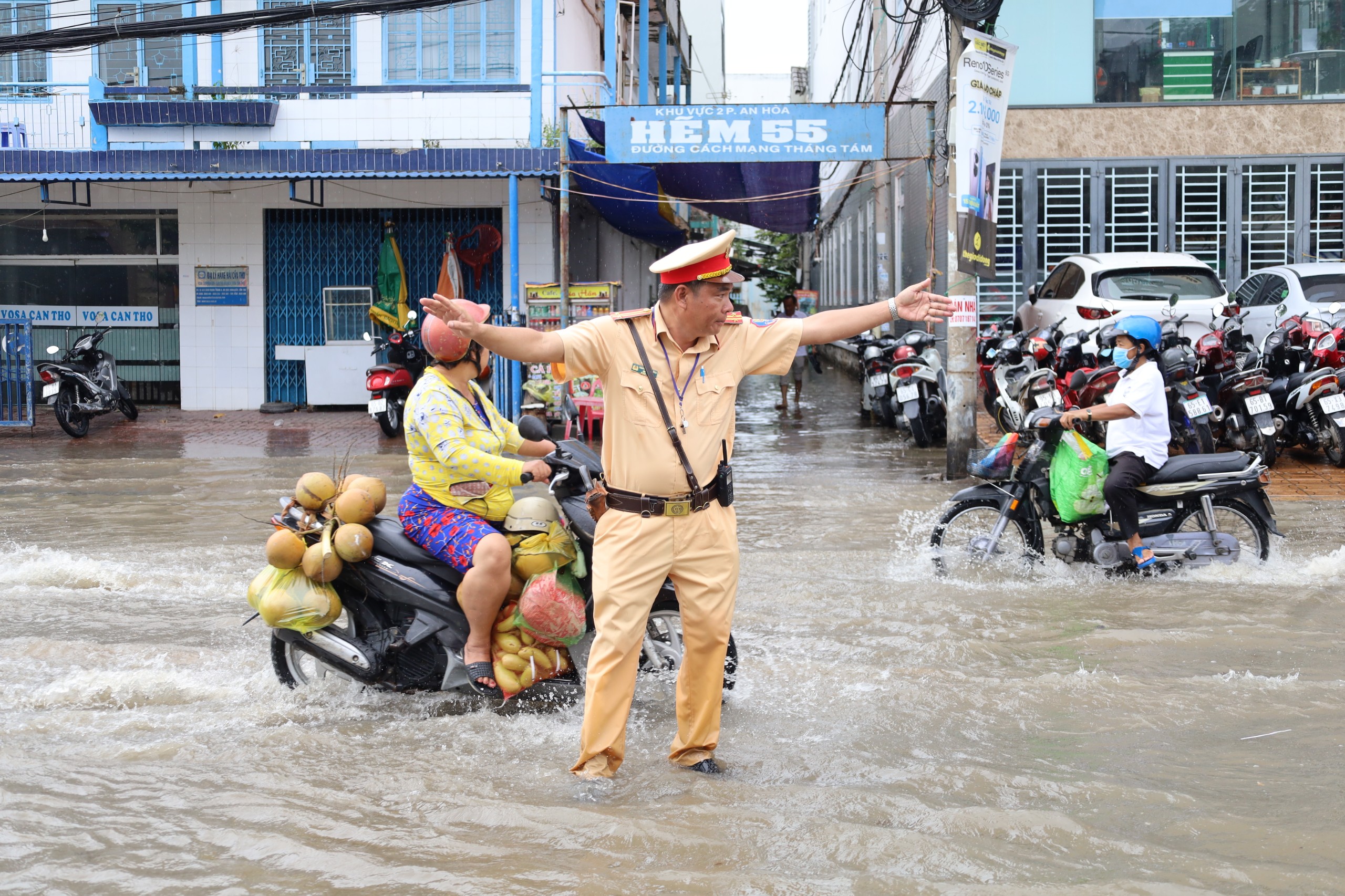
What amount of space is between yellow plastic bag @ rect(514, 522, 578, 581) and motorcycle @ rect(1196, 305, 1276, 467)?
7.05 metres

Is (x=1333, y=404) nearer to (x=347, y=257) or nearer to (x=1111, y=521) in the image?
(x=1111, y=521)

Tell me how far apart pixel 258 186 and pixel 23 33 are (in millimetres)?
3658

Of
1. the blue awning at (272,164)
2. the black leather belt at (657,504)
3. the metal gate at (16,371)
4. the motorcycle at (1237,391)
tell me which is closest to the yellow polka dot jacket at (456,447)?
the black leather belt at (657,504)

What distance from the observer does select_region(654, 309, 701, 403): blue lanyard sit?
13.0ft

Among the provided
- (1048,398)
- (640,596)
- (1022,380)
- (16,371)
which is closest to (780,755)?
(640,596)

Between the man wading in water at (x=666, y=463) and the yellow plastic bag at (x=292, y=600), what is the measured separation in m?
1.25

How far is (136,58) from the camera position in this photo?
53.1ft

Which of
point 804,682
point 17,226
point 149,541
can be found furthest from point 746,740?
point 17,226

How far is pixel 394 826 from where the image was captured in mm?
3797

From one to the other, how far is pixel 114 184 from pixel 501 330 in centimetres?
1479

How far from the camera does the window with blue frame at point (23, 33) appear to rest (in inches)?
636

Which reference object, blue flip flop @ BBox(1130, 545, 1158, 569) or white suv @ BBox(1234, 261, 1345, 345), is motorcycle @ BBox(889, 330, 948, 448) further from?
blue flip flop @ BBox(1130, 545, 1158, 569)

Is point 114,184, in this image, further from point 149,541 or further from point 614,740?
point 614,740

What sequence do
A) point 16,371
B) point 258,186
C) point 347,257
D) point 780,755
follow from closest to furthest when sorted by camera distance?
point 780,755 → point 16,371 → point 258,186 → point 347,257
